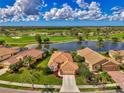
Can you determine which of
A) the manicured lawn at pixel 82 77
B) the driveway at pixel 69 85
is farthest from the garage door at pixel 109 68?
the driveway at pixel 69 85

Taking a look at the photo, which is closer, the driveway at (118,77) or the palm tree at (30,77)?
the palm tree at (30,77)

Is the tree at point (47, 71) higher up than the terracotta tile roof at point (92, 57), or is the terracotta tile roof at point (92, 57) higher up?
the terracotta tile roof at point (92, 57)

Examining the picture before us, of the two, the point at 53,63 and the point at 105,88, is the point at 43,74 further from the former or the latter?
the point at 105,88

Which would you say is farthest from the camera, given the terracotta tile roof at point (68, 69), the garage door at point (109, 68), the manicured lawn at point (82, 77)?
the garage door at point (109, 68)

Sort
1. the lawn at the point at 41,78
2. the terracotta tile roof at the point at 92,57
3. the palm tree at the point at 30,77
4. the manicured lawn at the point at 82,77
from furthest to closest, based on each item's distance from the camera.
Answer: the terracotta tile roof at the point at 92,57, the lawn at the point at 41,78, the manicured lawn at the point at 82,77, the palm tree at the point at 30,77

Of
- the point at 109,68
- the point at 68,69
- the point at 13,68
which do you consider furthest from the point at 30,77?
the point at 109,68

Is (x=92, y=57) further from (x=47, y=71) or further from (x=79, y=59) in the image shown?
(x=47, y=71)

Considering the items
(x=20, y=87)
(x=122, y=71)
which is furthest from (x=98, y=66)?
(x=20, y=87)

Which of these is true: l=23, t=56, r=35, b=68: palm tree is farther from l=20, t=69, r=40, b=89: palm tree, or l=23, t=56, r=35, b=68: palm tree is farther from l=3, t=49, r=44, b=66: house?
l=20, t=69, r=40, b=89: palm tree

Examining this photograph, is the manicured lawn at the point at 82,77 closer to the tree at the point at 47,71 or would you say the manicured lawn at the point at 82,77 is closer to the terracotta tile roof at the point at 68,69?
the terracotta tile roof at the point at 68,69
